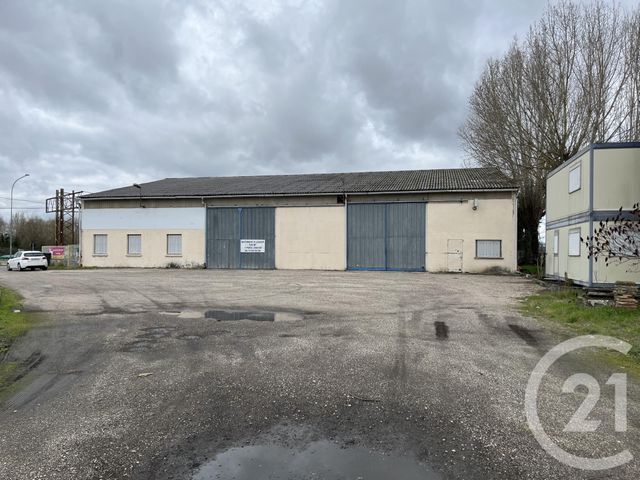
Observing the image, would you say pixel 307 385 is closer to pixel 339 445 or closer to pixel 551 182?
pixel 339 445

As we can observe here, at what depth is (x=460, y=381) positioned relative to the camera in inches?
216

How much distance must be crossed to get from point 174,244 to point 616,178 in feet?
86.5

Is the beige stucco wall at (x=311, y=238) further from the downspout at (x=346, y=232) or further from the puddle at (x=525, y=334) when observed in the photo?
the puddle at (x=525, y=334)

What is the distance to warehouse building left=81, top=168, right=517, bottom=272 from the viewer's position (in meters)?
26.4

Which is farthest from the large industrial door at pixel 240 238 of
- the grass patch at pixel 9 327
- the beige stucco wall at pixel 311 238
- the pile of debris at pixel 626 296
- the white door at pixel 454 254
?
the pile of debris at pixel 626 296

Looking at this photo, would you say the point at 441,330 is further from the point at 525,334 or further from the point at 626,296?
the point at 626,296

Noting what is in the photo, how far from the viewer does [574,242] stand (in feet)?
49.3

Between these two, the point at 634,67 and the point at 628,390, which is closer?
the point at 628,390

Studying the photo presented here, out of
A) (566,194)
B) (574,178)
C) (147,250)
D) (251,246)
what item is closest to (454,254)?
(566,194)

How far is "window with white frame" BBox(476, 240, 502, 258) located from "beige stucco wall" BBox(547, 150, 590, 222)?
24.1 ft

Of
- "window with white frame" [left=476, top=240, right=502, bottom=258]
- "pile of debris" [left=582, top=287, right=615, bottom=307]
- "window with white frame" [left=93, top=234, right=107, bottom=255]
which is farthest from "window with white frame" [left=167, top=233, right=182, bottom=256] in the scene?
"pile of debris" [left=582, top=287, right=615, bottom=307]

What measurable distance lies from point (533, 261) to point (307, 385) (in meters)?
31.6

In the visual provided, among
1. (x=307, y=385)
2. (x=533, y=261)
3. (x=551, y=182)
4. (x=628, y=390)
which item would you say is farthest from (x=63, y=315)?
(x=533, y=261)

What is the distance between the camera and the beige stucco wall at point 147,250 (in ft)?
101
